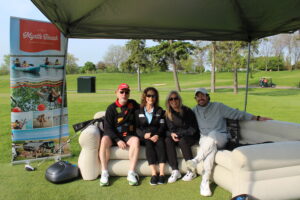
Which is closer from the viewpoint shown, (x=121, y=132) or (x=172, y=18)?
(x=121, y=132)

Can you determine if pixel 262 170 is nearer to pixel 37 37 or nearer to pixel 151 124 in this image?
pixel 151 124

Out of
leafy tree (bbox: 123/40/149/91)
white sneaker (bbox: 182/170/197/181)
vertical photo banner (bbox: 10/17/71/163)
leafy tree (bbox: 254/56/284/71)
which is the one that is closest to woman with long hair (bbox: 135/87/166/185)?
white sneaker (bbox: 182/170/197/181)

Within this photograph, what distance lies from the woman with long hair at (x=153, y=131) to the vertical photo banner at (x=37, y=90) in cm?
138

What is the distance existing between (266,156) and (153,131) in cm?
151

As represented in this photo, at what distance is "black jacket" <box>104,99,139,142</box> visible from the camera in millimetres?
3627

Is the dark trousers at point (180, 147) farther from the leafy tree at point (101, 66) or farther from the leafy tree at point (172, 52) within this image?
the leafy tree at point (101, 66)

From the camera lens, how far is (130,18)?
3787 mm

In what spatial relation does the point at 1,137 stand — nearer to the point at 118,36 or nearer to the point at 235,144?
the point at 118,36

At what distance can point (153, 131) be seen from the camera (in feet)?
11.8

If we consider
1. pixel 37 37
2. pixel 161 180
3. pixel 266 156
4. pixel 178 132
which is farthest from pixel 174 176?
pixel 37 37

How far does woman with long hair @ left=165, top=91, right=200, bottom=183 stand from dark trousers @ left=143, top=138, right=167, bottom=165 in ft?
0.24

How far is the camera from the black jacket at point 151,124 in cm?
361

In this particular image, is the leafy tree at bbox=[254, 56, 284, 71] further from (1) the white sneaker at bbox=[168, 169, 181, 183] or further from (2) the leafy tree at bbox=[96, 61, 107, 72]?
(1) the white sneaker at bbox=[168, 169, 181, 183]

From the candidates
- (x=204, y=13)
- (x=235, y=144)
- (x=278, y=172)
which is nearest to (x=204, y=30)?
(x=204, y=13)
